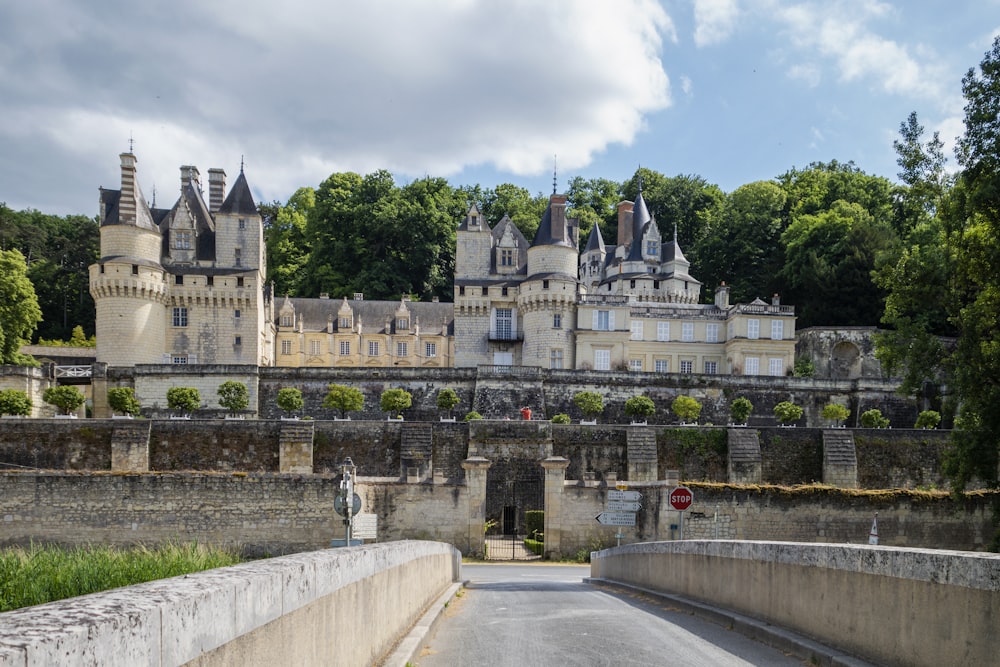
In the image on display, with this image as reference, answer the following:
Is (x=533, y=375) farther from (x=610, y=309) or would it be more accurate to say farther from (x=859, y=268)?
(x=859, y=268)

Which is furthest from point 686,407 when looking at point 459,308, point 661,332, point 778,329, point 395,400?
point 459,308

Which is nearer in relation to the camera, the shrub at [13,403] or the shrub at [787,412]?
the shrub at [13,403]

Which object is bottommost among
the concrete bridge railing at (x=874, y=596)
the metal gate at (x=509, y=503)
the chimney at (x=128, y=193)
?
the metal gate at (x=509, y=503)

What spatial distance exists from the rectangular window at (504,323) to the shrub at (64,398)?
22670 mm

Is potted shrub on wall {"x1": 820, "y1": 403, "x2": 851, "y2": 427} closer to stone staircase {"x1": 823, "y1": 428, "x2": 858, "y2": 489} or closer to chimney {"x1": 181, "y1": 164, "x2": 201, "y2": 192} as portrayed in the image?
stone staircase {"x1": 823, "y1": 428, "x2": 858, "y2": 489}

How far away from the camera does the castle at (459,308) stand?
44.2m

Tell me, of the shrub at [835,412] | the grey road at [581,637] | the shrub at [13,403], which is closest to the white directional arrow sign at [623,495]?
the grey road at [581,637]

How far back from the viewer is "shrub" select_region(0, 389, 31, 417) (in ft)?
119

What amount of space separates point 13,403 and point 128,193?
13.3 m

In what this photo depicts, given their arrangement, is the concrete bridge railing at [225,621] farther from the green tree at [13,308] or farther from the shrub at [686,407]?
the green tree at [13,308]

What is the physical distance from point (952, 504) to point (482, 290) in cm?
2896

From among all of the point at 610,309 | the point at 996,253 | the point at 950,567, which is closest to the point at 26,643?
the point at 950,567

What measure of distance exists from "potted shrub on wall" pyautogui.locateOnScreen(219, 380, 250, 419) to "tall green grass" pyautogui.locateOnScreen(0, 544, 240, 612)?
34395mm

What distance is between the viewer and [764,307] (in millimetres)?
48938
